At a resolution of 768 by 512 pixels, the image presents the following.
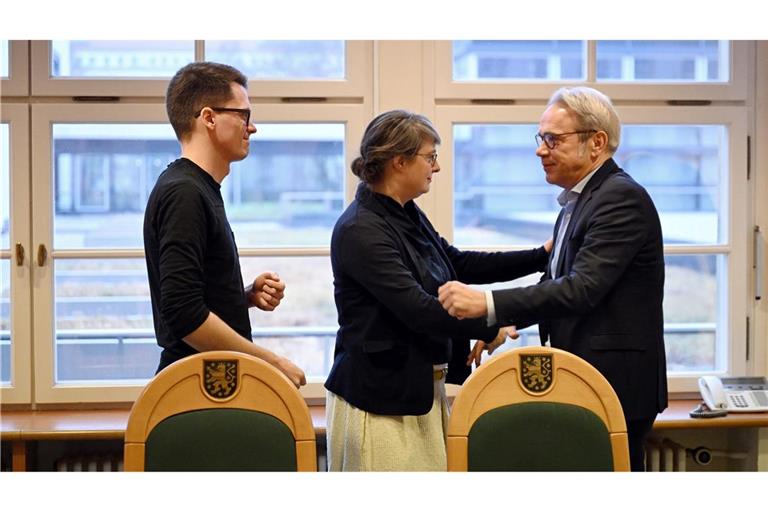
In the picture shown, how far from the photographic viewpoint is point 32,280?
129 inches

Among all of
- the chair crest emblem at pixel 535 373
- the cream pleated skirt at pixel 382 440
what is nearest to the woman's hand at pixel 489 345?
the cream pleated skirt at pixel 382 440

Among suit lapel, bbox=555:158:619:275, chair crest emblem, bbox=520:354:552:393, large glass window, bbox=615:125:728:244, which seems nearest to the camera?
chair crest emblem, bbox=520:354:552:393

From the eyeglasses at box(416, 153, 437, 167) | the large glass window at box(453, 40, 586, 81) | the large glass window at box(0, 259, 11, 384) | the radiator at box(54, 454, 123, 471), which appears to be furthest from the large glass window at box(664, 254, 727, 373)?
the large glass window at box(0, 259, 11, 384)

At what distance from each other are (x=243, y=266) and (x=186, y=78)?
131cm

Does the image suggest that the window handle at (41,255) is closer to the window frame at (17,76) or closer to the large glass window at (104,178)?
the large glass window at (104,178)

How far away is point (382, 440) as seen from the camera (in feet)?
7.30

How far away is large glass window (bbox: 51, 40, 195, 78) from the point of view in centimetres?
329

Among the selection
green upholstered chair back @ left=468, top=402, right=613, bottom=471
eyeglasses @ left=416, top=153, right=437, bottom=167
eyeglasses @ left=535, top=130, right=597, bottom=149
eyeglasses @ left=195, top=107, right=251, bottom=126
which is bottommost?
green upholstered chair back @ left=468, top=402, right=613, bottom=471

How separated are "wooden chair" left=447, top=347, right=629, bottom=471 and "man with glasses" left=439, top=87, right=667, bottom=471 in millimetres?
443

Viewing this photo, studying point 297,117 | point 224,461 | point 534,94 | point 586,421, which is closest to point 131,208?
point 297,117

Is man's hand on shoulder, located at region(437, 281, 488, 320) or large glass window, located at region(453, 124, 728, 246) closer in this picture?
man's hand on shoulder, located at region(437, 281, 488, 320)

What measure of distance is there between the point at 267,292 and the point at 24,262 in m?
1.39

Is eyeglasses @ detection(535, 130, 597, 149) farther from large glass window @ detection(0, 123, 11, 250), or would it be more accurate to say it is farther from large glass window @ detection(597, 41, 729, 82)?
large glass window @ detection(0, 123, 11, 250)

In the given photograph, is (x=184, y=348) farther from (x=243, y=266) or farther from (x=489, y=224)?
(x=489, y=224)
